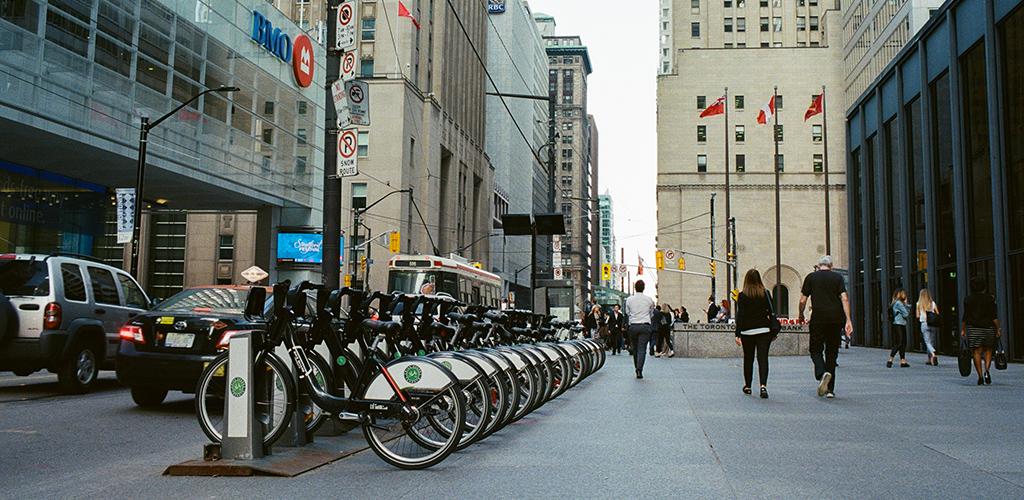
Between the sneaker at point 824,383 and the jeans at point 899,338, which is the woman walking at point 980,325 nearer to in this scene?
the sneaker at point 824,383

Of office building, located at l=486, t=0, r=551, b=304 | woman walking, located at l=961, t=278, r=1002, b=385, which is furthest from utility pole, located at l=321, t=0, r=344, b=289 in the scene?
office building, located at l=486, t=0, r=551, b=304

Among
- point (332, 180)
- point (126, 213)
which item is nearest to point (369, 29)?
point (126, 213)

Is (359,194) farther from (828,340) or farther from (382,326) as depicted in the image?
(382,326)

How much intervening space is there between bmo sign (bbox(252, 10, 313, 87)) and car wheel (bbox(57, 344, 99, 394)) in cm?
2443

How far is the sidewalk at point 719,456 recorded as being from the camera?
227 inches

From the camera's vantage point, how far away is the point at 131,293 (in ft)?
46.1

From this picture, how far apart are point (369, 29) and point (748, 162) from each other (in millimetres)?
31918

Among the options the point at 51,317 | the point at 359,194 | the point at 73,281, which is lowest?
the point at 51,317

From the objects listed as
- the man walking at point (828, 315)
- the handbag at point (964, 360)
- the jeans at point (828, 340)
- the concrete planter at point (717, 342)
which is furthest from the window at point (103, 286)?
the concrete planter at point (717, 342)

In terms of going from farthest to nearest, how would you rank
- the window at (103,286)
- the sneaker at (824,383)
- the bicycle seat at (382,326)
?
the window at (103,286) → the sneaker at (824,383) → the bicycle seat at (382,326)

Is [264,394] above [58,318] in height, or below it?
below

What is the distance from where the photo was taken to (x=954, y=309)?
23.5m

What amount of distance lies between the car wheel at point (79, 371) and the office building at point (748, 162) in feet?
205

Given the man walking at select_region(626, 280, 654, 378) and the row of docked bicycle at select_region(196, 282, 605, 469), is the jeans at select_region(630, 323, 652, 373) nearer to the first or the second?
the man walking at select_region(626, 280, 654, 378)
